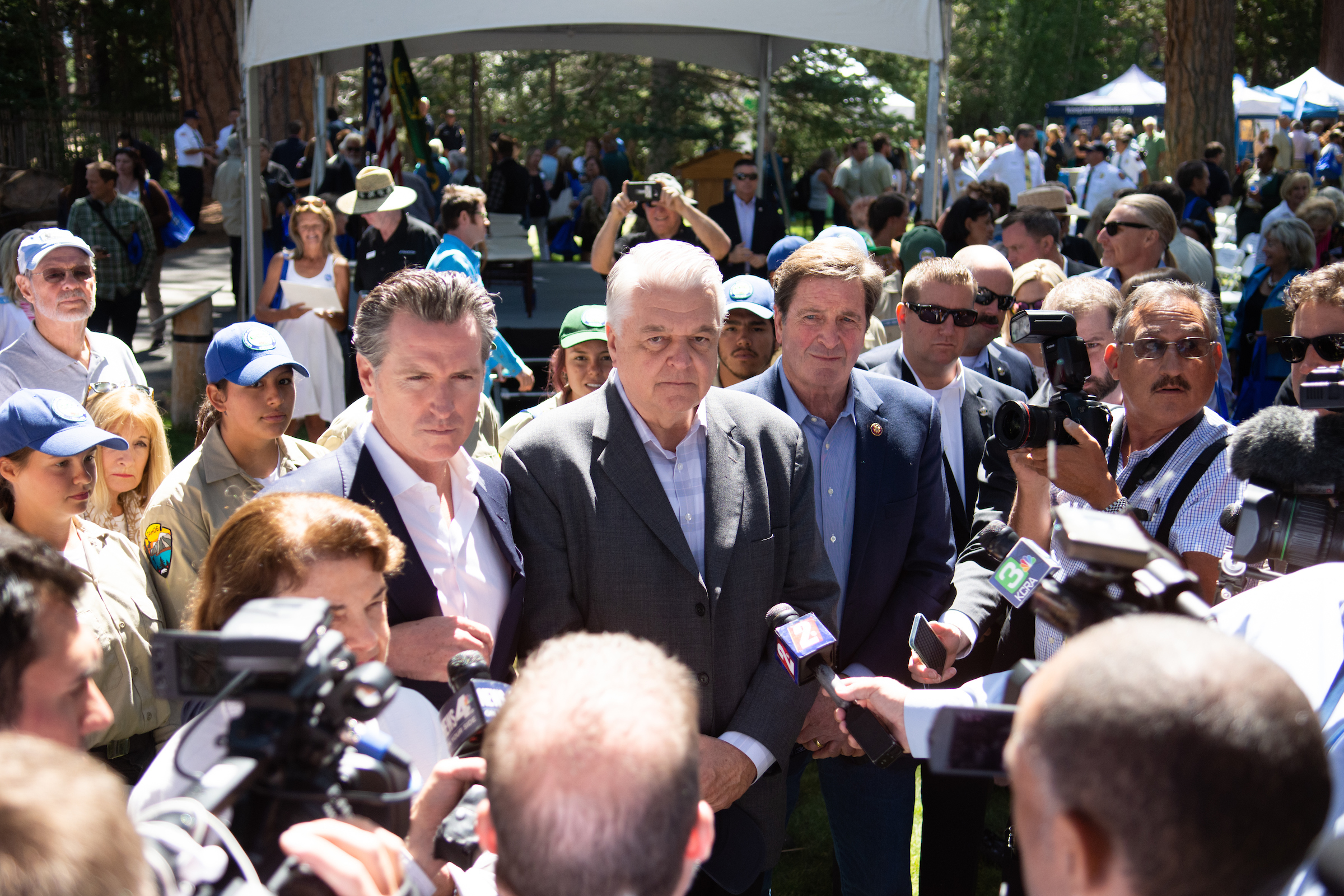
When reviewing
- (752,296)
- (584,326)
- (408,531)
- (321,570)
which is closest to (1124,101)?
(752,296)

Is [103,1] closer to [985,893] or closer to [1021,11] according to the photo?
[985,893]

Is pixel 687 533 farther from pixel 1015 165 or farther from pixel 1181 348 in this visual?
pixel 1015 165

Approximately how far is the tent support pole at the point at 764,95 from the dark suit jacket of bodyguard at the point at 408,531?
9.65 metres

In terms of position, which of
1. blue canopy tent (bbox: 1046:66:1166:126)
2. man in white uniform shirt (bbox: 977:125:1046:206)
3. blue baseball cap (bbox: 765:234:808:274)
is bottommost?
blue baseball cap (bbox: 765:234:808:274)

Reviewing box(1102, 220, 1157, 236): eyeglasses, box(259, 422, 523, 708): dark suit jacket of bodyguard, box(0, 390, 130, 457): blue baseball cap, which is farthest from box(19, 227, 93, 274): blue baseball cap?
box(1102, 220, 1157, 236): eyeglasses

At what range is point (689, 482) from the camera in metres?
2.53

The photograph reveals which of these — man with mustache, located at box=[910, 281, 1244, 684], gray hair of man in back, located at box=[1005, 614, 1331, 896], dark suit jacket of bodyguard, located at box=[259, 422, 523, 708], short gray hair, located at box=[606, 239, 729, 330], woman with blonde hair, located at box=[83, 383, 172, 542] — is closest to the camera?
gray hair of man in back, located at box=[1005, 614, 1331, 896]

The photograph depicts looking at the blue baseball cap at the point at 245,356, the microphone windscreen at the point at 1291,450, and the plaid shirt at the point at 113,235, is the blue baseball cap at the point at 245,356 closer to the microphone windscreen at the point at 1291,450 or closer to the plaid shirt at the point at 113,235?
the microphone windscreen at the point at 1291,450

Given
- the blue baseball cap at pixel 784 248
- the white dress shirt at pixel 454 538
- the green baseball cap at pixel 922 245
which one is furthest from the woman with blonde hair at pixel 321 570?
the green baseball cap at pixel 922 245

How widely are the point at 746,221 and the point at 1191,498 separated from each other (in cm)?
671

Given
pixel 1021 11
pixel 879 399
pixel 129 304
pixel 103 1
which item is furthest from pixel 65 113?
pixel 1021 11

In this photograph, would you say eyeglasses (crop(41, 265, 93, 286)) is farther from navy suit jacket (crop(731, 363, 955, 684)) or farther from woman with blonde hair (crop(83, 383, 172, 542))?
navy suit jacket (crop(731, 363, 955, 684))

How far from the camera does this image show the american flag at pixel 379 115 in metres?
11.7

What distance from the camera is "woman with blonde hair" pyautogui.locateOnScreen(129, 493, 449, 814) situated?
6.08 ft
